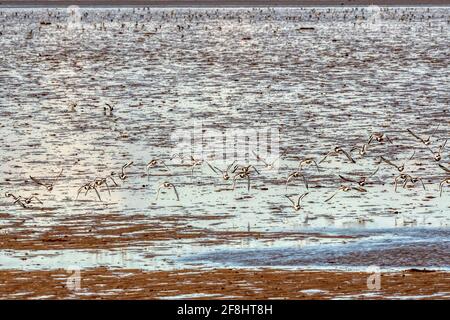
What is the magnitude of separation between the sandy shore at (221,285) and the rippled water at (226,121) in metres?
0.57

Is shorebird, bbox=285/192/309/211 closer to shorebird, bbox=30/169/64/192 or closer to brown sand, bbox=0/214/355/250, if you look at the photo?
brown sand, bbox=0/214/355/250

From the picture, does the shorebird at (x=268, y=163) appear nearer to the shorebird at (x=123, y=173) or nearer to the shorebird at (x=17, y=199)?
the shorebird at (x=123, y=173)

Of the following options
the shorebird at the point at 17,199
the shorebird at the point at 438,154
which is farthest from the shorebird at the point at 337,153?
the shorebird at the point at 17,199

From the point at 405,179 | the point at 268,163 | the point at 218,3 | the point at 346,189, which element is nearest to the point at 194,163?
the point at 268,163

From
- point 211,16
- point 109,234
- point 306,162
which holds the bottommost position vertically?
point 109,234

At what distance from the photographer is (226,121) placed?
88.9 ft

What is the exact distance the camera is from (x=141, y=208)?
1777cm

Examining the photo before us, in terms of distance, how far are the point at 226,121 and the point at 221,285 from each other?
1419 centimetres

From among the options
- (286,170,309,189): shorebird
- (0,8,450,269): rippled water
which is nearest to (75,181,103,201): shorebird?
(0,8,450,269): rippled water

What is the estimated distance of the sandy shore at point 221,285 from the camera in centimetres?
1259

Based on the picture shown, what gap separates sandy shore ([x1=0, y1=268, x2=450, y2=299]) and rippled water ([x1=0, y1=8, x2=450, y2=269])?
57 cm

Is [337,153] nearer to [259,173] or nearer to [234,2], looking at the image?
[259,173]
